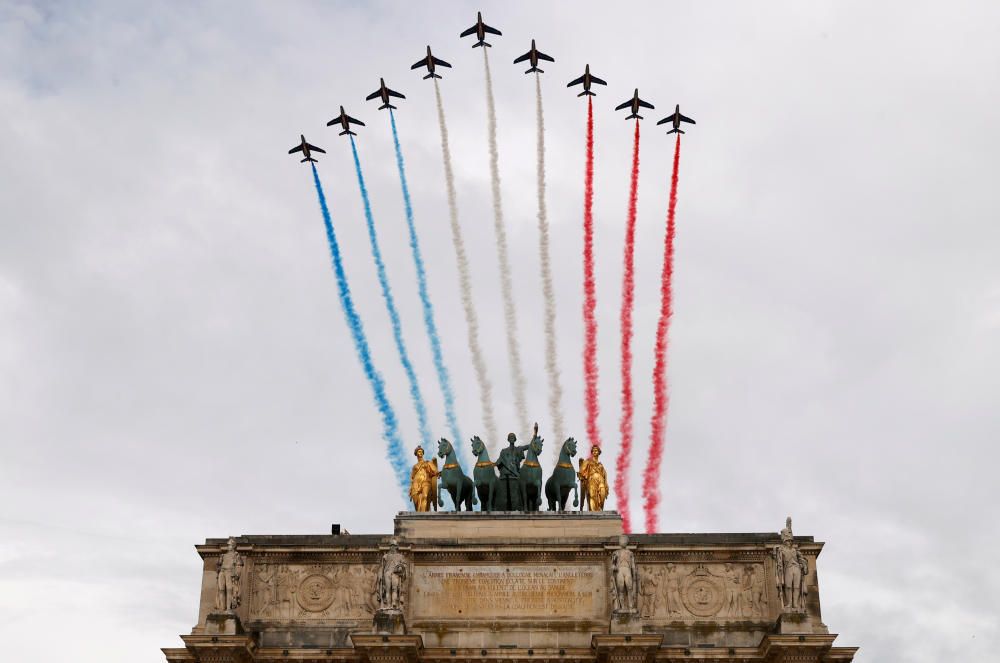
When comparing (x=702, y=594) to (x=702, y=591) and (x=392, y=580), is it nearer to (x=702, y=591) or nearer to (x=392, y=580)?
(x=702, y=591)

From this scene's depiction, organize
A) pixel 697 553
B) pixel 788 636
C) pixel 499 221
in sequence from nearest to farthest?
pixel 788 636 < pixel 697 553 < pixel 499 221

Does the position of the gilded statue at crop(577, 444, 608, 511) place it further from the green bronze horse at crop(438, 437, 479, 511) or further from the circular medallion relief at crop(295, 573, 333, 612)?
the circular medallion relief at crop(295, 573, 333, 612)

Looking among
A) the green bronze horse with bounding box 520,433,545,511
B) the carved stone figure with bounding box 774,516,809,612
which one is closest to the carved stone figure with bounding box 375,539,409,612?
the green bronze horse with bounding box 520,433,545,511

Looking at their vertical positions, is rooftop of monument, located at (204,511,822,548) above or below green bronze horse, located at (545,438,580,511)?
below

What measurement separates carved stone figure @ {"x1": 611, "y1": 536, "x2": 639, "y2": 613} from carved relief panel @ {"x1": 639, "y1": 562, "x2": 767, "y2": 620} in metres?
0.61

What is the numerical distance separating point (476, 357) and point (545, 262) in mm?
4350

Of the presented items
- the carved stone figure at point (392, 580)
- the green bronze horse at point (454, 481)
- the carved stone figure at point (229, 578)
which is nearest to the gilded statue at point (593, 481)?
the green bronze horse at point (454, 481)

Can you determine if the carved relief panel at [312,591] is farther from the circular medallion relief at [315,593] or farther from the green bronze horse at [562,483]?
the green bronze horse at [562,483]

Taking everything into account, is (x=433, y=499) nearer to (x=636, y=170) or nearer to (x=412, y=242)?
(x=412, y=242)

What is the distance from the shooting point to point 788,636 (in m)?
42.0

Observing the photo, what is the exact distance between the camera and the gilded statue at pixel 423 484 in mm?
46688

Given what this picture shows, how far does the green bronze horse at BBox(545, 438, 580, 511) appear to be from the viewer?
46.9 meters

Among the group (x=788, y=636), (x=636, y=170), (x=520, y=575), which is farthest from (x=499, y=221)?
(x=788, y=636)

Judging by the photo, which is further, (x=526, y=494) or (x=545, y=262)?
(x=545, y=262)
